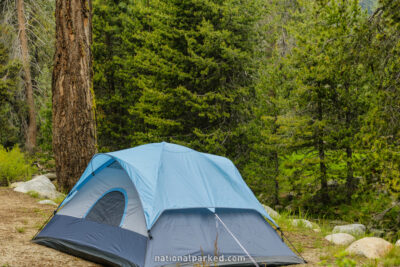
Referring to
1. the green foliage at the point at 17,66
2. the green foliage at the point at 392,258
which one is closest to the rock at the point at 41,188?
the green foliage at the point at 392,258

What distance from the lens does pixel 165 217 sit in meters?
4.39

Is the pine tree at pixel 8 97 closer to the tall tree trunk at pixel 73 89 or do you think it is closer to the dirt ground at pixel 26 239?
the tall tree trunk at pixel 73 89

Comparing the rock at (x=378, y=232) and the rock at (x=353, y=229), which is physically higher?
the rock at (x=378, y=232)

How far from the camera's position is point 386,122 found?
20.9ft

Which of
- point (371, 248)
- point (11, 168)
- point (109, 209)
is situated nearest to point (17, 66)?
point (11, 168)

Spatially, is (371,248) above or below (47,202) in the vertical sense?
above

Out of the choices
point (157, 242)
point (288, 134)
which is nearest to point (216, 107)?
point (288, 134)

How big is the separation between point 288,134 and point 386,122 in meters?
5.18

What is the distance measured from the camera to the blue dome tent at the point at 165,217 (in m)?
4.25

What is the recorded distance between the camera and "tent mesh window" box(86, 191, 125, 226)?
4.76m

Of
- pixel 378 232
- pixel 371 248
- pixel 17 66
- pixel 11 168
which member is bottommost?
pixel 378 232

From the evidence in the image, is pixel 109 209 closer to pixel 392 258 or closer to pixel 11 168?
pixel 392 258

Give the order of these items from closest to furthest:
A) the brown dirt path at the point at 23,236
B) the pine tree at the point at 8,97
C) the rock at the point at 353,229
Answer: the brown dirt path at the point at 23,236
the rock at the point at 353,229
the pine tree at the point at 8,97

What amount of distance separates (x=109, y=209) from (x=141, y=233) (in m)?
0.82
